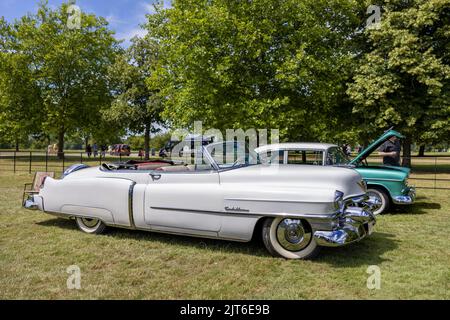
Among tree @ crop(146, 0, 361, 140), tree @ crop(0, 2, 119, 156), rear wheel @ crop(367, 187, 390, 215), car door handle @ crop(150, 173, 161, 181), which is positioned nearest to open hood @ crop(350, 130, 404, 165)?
rear wheel @ crop(367, 187, 390, 215)

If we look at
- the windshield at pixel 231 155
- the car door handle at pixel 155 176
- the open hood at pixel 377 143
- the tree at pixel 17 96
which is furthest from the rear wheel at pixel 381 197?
the tree at pixel 17 96

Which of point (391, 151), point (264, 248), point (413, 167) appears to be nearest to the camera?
point (264, 248)

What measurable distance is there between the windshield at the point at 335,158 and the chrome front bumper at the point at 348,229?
2948mm

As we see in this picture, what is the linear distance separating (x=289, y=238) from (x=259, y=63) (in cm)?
1422

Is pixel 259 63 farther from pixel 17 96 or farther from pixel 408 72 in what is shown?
pixel 17 96

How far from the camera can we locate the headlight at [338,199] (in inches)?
162

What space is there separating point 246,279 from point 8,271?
8.88ft

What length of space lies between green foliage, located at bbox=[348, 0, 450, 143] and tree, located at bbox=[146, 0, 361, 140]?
1543 millimetres

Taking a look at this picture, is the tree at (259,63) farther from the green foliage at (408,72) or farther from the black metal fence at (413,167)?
the black metal fence at (413,167)

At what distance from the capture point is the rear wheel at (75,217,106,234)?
566cm

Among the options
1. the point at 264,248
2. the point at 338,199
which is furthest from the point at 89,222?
the point at 338,199

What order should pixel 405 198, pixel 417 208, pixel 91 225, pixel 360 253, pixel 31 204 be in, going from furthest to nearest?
pixel 417 208 → pixel 405 198 → pixel 31 204 → pixel 91 225 → pixel 360 253

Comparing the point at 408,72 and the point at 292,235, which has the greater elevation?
the point at 408,72

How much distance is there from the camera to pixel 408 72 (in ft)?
57.0
